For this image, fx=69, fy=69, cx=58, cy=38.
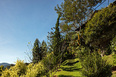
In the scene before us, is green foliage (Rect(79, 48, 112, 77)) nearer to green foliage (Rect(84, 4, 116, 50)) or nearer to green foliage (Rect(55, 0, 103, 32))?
green foliage (Rect(84, 4, 116, 50))

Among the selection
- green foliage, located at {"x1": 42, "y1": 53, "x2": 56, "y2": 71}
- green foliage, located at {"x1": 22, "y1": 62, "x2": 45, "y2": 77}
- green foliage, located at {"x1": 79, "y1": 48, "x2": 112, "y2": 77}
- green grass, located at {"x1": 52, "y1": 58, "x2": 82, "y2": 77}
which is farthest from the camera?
green grass, located at {"x1": 52, "y1": 58, "x2": 82, "y2": 77}

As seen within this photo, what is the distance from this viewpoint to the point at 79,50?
13000mm

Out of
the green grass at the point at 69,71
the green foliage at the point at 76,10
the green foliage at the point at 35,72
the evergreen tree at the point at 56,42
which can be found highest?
the green foliage at the point at 76,10

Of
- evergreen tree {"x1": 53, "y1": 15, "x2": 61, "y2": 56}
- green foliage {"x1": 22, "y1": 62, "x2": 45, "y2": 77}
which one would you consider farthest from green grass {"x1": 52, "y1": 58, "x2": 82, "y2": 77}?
evergreen tree {"x1": 53, "y1": 15, "x2": 61, "y2": 56}

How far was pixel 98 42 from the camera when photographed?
41.4ft

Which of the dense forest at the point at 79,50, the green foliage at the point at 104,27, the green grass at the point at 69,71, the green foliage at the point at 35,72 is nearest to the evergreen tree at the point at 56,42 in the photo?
the dense forest at the point at 79,50

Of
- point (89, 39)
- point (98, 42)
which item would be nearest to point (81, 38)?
point (89, 39)

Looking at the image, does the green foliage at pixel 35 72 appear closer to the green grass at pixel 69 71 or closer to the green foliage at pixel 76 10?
the green grass at pixel 69 71

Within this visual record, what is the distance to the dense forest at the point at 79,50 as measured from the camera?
461 centimetres

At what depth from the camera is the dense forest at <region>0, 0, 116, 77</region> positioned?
15.1 ft

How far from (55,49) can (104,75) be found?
7.93 m

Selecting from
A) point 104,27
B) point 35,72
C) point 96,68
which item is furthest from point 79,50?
point 35,72

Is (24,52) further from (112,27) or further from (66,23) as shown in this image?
(66,23)

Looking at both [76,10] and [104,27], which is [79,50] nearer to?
[104,27]
